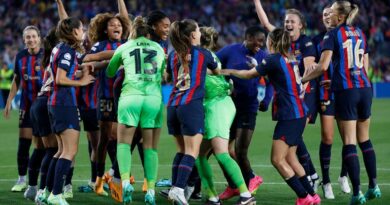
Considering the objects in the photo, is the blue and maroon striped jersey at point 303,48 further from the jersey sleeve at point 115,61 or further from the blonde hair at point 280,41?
the jersey sleeve at point 115,61

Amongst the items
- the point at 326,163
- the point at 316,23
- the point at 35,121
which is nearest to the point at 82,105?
the point at 35,121

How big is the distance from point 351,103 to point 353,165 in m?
0.64

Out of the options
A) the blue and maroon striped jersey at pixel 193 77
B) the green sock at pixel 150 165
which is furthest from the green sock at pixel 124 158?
the blue and maroon striped jersey at pixel 193 77

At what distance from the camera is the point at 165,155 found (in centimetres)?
1427

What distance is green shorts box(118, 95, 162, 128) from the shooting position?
890 cm

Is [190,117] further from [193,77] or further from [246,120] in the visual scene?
[246,120]

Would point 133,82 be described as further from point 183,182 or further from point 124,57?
point 183,182

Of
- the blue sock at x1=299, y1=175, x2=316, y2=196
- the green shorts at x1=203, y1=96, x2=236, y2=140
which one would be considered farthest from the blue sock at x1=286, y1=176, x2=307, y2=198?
the green shorts at x1=203, y1=96, x2=236, y2=140

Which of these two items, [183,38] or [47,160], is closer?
[183,38]

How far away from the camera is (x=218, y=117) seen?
9.04 meters

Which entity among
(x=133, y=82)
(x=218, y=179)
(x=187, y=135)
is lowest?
(x=218, y=179)

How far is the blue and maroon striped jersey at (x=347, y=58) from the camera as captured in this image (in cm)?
916

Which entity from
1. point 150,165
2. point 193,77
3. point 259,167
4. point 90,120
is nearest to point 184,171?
point 150,165

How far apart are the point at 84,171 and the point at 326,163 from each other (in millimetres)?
3825
